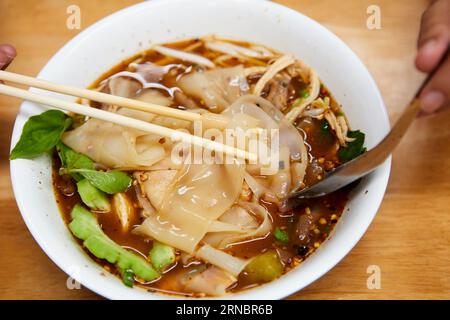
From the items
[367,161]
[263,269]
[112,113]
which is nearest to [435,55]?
[367,161]

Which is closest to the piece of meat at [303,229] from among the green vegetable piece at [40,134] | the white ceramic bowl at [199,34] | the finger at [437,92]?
the white ceramic bowl at [199,34]

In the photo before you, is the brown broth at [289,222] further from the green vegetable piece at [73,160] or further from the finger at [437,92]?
the finger at [437,92]

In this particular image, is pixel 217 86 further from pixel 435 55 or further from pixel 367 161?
pixel 435 55

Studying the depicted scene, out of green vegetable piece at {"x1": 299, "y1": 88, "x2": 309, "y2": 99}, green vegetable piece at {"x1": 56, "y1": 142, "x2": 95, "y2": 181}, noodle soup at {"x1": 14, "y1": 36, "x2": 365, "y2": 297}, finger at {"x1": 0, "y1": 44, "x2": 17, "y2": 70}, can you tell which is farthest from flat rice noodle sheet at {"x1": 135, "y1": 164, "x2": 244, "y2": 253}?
finger at {"x1": 0, "y1": 44, "x2": 17, "y2": 70}

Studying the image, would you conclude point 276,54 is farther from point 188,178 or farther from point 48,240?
Result: point 48,240

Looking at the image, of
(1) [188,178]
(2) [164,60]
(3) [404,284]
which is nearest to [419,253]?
A: (3) [404,284]

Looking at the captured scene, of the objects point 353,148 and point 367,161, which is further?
point 353,148
